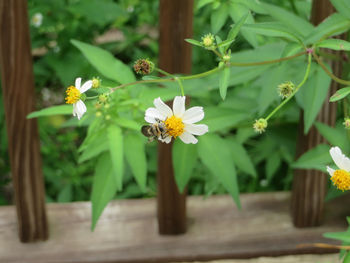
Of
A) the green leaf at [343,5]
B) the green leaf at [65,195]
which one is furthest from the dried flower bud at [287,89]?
the green leaf at [65,195]

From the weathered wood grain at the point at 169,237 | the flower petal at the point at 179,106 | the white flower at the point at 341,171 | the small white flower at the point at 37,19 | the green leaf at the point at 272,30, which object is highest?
the small white flower at the point at 37,19

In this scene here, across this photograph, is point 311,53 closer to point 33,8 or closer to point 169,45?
point 169,45

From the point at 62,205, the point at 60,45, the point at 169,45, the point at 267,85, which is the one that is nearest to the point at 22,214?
the point at 62,205

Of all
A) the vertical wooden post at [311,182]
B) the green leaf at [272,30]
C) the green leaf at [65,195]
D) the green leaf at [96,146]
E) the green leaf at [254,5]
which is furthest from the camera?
the green leaf at [65,195]

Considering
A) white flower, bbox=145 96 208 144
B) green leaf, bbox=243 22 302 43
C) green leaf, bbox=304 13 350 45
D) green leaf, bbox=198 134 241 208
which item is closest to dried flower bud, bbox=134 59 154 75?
white flower, bbox=145 96 208 144

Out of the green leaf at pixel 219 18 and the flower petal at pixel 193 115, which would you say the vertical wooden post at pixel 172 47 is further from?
the flower petal at pixel 193 115

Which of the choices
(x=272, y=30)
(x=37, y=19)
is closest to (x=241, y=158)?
(x=272, y=30)
